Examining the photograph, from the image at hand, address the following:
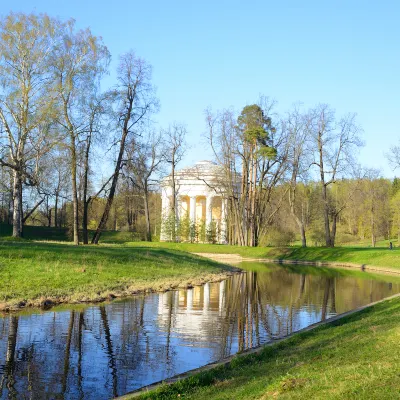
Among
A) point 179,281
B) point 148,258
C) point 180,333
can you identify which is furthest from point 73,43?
point 180,333

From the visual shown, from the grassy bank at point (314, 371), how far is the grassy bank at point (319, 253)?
28.8 meters

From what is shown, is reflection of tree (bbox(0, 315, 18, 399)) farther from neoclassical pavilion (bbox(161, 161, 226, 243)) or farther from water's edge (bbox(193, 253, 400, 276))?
neoclassical pavilion (bbox(161, 161, 226, 243))

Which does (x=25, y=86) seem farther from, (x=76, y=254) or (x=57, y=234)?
(x=57, y=234)

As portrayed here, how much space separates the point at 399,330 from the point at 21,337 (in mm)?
7697

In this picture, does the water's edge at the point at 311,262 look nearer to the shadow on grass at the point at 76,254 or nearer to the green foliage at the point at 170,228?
the green foliage at the point at 170,228

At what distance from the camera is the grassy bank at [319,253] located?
39750mm

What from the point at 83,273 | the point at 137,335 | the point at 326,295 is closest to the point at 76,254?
the point at 83,273

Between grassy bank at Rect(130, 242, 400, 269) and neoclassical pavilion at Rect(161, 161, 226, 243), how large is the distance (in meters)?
8.00

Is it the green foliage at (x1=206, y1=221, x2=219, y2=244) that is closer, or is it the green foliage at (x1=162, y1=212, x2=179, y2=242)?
the green foliage at (x1=162, y1=212, x2=179, y2=242)

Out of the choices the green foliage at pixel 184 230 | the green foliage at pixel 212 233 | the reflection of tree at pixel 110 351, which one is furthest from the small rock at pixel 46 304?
the green foliage at pixel 212 233

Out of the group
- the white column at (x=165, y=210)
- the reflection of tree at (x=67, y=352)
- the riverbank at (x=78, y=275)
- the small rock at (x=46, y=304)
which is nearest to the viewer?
the reflection of tree at (x=67, y=352)

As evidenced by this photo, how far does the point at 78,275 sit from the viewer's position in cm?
1950

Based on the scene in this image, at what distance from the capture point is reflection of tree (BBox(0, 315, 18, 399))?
313 inches

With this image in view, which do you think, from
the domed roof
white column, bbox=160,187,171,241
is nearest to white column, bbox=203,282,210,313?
the domed roof
